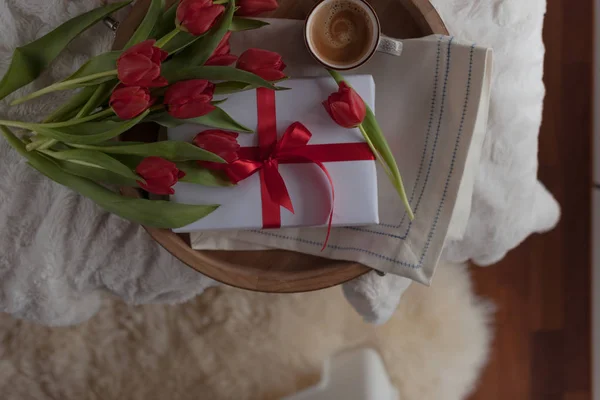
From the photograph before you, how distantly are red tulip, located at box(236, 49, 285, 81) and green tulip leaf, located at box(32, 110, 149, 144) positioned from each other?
125 mm

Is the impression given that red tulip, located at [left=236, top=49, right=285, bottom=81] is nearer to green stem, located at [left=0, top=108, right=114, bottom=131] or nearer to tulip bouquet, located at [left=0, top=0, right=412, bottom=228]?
tulip bouquet, located at [left=0, top=0, right=412, bottom=228]

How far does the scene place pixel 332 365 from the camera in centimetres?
108

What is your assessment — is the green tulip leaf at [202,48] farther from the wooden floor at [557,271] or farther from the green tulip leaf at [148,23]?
the wooden floor at [557,271]

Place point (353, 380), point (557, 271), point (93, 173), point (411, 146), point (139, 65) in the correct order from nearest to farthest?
point (139, 65) → point (93, 173) → point (411, 146) → point (353, 380) → point (557, 271)

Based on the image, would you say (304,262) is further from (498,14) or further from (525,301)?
(525,301)

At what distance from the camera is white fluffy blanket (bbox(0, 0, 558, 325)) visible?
0.71m

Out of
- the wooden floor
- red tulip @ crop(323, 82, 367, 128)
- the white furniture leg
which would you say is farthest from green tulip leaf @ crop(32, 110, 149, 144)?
the wooden floor

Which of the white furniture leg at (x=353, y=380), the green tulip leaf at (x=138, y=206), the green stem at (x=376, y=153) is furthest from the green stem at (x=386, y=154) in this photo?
the white furniture leg at (x=353, y=380)

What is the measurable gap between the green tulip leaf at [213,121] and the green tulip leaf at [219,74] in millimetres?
→ 41

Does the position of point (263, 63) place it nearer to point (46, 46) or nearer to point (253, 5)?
point (253, 5)

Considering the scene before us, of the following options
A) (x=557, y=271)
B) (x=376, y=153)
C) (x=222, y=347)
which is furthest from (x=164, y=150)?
(x=557, y=271)

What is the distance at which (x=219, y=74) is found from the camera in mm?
592

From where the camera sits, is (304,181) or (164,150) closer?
(164,150)

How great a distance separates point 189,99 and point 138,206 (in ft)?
0.47
